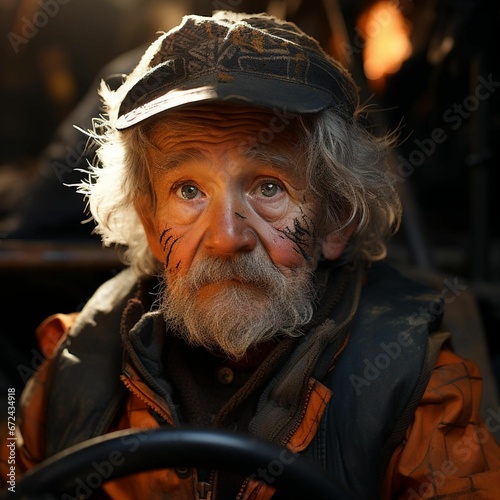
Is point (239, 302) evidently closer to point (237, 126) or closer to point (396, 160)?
point (237, 126)

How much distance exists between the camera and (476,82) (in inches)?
112

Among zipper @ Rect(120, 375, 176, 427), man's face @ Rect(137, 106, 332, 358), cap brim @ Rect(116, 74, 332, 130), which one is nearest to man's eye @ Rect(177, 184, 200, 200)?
man's face @ Rect(137, 106, 332, 358)

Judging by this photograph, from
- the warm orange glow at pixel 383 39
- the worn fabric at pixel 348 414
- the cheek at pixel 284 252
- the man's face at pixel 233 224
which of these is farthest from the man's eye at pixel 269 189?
the warm orange glow at pixel 383 39

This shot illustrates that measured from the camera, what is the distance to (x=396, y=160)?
3.12 metres

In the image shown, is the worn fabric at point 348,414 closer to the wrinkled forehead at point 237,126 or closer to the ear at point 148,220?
the ear at point 148,220

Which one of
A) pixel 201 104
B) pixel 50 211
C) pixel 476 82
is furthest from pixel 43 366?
pixel 476 82

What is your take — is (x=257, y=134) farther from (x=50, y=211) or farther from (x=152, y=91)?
(x=50, y=211)

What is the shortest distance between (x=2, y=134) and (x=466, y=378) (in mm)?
5965

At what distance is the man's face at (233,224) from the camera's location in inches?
67.6

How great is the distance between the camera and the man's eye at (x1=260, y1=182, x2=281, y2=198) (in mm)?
1776

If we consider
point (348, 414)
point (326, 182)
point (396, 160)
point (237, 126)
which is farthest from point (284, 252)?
point (396, 160)

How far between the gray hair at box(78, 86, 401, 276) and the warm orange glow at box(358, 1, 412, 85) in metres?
2.24

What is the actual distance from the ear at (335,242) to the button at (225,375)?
44 cm

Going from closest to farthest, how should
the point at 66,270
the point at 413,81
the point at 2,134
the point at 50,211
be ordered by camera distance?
the point at 66,270, the point at 50,211, the point at 413,81, the point at 2,134
